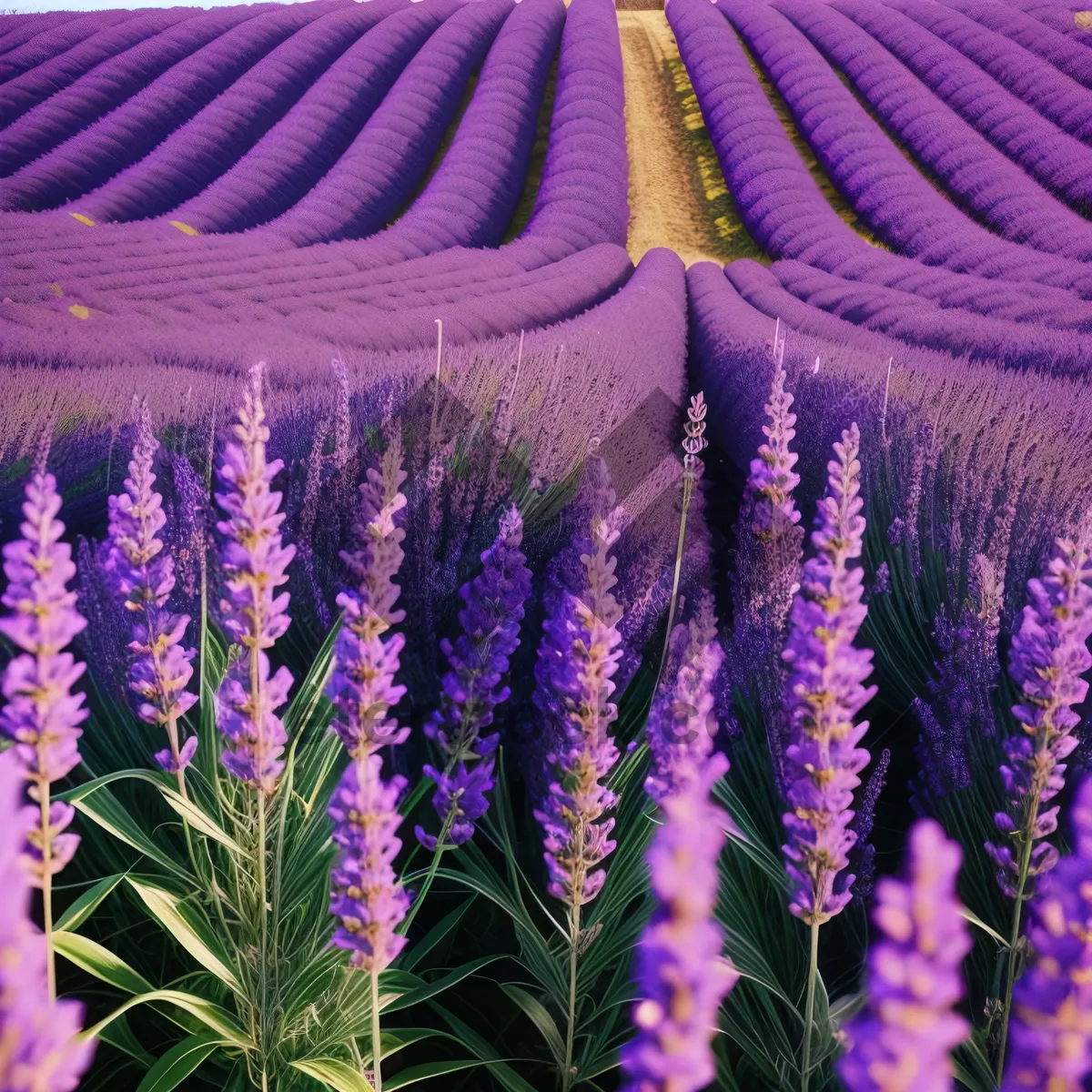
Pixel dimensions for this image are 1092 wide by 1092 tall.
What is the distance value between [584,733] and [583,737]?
0.04 feet

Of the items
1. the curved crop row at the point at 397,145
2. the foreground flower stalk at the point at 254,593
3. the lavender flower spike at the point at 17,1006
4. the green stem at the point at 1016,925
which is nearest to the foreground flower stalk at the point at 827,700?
the green stem at the point at 1016,925

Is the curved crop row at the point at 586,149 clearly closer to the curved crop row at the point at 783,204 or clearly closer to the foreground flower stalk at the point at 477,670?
the curved crop row at the point at 783,204

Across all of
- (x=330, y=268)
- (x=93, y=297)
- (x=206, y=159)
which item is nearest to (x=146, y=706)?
(x=93, y=297)

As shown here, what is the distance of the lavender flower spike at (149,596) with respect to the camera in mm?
1179

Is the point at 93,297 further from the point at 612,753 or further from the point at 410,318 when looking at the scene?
the point at 612,753

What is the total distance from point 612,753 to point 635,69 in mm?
24162

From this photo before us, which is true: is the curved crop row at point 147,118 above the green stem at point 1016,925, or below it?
above

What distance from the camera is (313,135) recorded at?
1606 centimetres

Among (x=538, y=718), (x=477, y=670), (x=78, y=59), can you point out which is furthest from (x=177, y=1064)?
(x=78, y=59)

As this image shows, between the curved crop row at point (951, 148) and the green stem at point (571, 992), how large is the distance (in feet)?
39.7

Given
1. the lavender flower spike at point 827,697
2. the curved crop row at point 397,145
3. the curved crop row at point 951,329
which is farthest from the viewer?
the curved crop row at point 397,145

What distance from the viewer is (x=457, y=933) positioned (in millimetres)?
1715

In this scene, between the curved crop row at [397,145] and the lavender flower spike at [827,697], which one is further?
the curved crop row at [397,145]

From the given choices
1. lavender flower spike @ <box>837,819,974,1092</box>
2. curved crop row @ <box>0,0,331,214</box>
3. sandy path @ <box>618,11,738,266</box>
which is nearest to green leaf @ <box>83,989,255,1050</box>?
lavender flower spike @ <box>837,819,974,1092</box>
